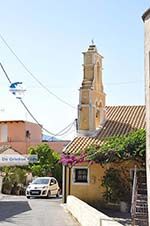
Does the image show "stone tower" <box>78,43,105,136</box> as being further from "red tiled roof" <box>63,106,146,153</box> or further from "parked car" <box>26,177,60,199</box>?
"parked car" <box>26,177,60,199</box>

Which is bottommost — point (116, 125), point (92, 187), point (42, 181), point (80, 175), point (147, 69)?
point (92, 187)

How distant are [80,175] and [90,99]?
5214 millimetres

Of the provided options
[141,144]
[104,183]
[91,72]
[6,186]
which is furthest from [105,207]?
[6,186]

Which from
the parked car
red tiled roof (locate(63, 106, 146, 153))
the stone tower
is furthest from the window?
the parked car

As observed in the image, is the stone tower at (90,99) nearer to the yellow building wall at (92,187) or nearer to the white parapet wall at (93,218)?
the yellow building wall at (92,187)

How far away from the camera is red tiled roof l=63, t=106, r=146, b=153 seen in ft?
91.4

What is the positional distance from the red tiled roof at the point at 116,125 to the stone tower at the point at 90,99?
0.57 m

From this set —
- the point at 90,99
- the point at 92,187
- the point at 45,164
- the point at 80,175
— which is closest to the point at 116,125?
the point at 90,99

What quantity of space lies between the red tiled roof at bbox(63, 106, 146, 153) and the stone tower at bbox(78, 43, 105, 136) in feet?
1.85

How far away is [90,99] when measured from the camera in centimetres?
2958

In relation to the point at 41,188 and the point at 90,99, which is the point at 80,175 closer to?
the point at 90,99

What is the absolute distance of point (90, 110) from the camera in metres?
29.6

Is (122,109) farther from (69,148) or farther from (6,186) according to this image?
(6,186)

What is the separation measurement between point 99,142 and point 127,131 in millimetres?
1873
